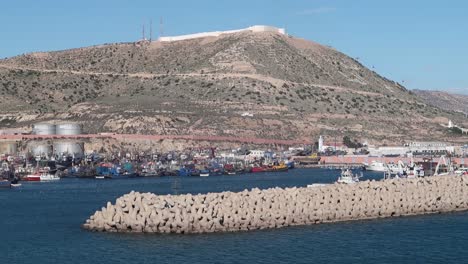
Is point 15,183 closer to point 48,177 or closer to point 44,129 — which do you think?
point 48,177

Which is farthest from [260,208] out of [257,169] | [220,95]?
[220,95]

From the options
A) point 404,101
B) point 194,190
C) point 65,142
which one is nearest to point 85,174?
point 65,142

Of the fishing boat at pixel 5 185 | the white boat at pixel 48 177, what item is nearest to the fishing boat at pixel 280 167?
the white boat at pixel 48 177

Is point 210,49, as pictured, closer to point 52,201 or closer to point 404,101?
point 404,101

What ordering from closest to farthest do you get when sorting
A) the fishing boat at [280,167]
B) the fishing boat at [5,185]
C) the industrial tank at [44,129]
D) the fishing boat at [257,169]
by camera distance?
1. the fishing boat at [5,185]
2. the fishing boat at [257,169]
3. the fishing boat at [280,167]
4. the industrial tank at [44,129]

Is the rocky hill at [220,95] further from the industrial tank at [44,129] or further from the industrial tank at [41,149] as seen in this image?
the industrial tank at [41,149]

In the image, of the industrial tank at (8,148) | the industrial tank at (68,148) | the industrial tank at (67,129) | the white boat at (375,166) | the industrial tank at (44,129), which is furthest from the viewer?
the industrial tank at (44,129)

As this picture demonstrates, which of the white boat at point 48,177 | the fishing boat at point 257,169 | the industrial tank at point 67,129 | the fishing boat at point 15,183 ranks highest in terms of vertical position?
the industrial tank at point 67,129
